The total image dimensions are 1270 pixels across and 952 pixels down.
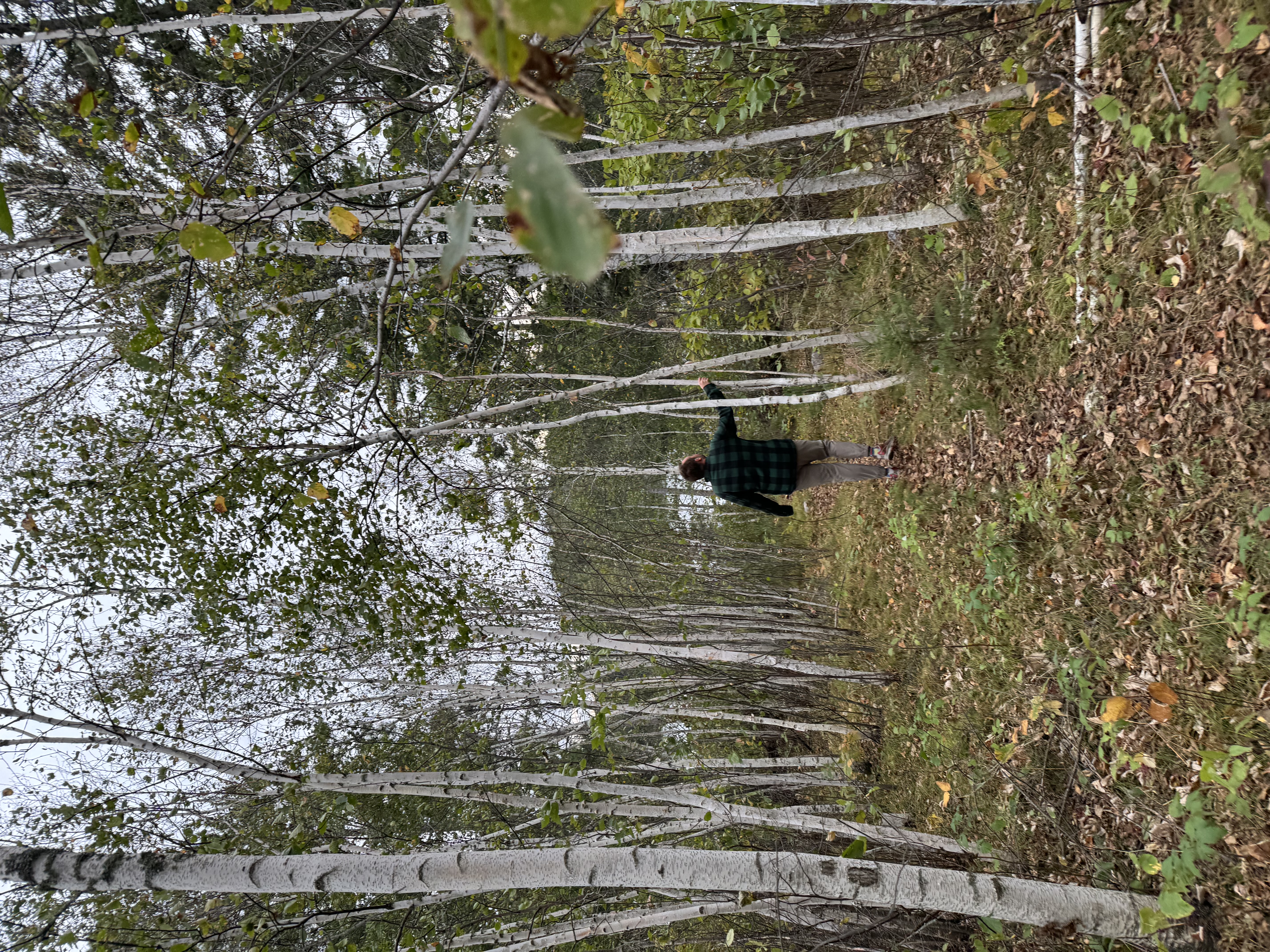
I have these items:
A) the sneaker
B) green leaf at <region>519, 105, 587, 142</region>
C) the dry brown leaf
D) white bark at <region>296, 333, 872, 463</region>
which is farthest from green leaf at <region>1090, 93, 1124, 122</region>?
green leaf at <region>519, 105, 587, 142</region>

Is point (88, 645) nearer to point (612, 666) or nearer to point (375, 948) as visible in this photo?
point (375, 948)

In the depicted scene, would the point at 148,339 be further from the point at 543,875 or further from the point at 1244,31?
the point at 1244,31

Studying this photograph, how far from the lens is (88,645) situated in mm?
5910

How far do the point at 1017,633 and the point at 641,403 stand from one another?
3.06m

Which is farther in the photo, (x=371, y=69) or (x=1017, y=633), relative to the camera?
(x=371, y=69)

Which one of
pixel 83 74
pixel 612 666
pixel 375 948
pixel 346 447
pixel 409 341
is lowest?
pixel 375 948

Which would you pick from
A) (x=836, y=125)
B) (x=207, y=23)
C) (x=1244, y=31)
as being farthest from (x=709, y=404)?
(x=207, y=23)

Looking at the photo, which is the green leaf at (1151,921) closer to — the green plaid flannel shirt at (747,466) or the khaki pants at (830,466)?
the green plaid flannel shirt at (747,466)

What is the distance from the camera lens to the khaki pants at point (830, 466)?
207 inches

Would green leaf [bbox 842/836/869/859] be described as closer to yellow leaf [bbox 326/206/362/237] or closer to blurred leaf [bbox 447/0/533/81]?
blurred leaf [bbox 447/0/533/81]

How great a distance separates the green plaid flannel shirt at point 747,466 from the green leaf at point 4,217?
411cm

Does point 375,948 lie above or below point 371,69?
below

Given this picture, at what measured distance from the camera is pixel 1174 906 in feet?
7.68

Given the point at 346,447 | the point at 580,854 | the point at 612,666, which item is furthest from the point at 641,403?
the point at 580,854
